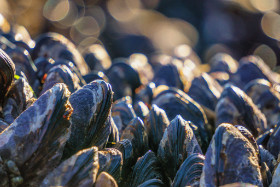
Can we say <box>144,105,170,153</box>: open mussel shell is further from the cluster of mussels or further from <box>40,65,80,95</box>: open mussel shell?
<box>40,65,80,95</box>: open mussel shell

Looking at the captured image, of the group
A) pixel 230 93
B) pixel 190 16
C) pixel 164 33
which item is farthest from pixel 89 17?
pixel 230 93

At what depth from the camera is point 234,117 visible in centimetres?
256

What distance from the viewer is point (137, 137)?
6.79ft

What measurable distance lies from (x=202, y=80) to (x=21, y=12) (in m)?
8.26

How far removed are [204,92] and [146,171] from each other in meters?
1.48

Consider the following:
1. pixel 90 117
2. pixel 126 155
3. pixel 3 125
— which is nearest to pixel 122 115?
pixel 126 155

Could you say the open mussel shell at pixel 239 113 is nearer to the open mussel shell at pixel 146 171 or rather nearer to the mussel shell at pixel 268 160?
the mussel shell at pixel 268 160

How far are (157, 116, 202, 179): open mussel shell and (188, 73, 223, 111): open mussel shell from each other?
1.10 metres

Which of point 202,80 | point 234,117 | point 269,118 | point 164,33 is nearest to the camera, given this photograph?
point 234,117

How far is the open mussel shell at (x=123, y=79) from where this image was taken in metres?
3.44

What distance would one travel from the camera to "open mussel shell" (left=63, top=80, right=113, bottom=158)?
170cm

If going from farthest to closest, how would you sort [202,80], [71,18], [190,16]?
1. [71,18]
2. [190,16]
3. [202,80]

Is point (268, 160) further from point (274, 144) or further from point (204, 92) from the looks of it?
point (204, 92)

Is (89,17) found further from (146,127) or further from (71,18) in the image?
(146,127)
